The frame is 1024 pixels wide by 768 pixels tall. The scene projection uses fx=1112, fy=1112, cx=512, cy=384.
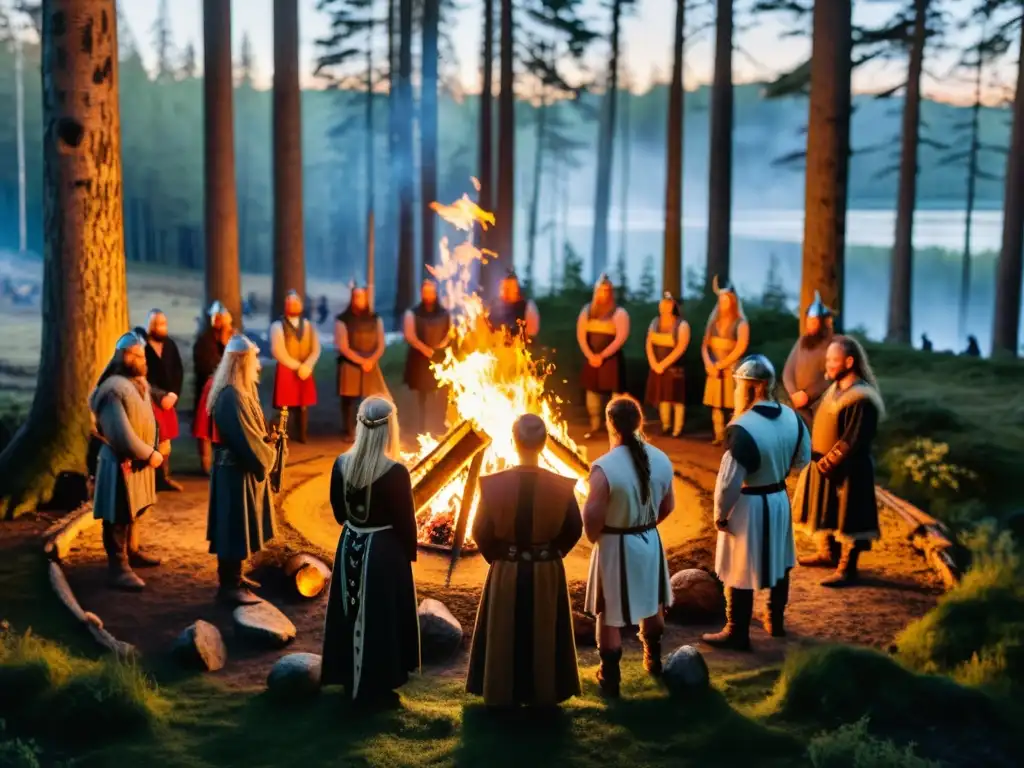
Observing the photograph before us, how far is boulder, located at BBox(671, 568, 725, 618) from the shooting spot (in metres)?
8.14

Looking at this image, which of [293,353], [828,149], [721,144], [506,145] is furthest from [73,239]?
[721,144]

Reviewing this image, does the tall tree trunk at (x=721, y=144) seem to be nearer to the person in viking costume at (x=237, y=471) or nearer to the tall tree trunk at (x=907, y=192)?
the tall tree trunk at (x=907, y=192)

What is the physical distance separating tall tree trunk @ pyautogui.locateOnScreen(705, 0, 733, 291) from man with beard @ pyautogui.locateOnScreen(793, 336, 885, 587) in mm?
15189

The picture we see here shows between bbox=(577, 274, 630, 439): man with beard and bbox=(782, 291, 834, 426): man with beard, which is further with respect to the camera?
bbox=(577, 274, 630, 439): man with beard

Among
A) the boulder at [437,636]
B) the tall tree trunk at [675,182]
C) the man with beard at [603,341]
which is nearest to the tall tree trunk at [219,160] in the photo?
the man with beard at [603,341]

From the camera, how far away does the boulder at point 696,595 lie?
8.14 metres

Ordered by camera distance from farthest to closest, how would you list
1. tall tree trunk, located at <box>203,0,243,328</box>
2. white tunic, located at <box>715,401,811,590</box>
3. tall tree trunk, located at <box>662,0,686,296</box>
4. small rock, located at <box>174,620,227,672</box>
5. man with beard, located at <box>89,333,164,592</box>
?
tall tree trunk, located at <box>662,0,686,296</box>
tall tree trunk, located at <box>203,0,243,328</box>
man with beard, located at <box>89,333,164,592</box>
white tunic, located at <box>715,401,811,590</box>
small rock, located at <box>174,620,227,672</box>

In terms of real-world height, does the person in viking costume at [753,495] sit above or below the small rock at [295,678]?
above

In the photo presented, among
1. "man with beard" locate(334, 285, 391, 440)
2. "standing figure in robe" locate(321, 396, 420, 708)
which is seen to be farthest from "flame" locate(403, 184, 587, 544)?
"standing figure in robe" locate(321, 396, 420, 708)

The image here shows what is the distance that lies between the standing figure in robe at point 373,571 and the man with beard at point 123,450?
270 centimetres

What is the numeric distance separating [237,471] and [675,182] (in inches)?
761

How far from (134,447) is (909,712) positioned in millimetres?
5669

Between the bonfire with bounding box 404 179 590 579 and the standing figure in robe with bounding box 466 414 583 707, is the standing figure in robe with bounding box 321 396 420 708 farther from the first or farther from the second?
the bonfire with bounding box 404 179 590 579

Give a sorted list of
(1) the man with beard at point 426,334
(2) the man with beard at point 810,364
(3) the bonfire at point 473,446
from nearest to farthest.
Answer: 1. (3) the bonfire at point 473,446
2. (2) the man with beard at point 810,364
3. (1) the man with beard at point 426,334
